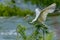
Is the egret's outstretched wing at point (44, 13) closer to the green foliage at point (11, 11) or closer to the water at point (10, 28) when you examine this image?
→ the water at point (10, 28)

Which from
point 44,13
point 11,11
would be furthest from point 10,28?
point 44,13

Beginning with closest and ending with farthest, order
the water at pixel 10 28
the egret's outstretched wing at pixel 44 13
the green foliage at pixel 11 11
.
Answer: the egret's outstretched wing at pixel 44 13 → the water at pixel 10 28 → the green foliage at pixel 11 11

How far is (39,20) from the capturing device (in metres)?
3.12

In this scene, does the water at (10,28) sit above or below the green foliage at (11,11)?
below

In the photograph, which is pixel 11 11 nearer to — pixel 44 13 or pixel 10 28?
pixel 10 28

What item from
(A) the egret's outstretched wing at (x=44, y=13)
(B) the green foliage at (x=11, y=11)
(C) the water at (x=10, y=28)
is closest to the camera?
(A) the egret's outstretched wing at (x=44, y=13)

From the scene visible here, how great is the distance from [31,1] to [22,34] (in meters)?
19.4

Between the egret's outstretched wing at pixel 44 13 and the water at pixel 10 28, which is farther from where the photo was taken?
the water at pixel 10 28

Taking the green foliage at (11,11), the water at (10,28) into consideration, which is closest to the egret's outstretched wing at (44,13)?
the water at (10,28)

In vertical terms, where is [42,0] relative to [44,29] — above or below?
above

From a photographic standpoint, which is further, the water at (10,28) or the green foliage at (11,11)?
the green foliage at (11,11)

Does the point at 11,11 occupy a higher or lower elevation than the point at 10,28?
higher

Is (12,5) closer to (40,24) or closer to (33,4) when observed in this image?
(33,4)

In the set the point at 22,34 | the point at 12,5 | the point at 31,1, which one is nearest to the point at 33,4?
the point at 31,1
